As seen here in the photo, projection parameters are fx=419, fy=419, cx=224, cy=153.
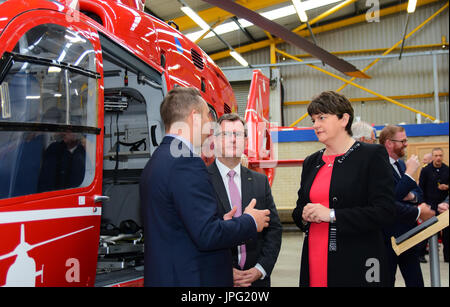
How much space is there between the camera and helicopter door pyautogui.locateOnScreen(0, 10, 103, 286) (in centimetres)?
183

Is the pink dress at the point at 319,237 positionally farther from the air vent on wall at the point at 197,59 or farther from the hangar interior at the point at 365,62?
the hangar interior at the point at 365,62

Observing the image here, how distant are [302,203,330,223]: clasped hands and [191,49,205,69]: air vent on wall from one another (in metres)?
2.66

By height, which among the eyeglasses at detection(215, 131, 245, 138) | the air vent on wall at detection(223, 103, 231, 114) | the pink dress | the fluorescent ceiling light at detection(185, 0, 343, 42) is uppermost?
the fluorescent ceiling light at detection(185, 0, 343, 42)

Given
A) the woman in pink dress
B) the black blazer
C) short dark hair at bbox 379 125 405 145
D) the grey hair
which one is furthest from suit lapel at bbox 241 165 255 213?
short dark hair at bbox 379 125 405 145

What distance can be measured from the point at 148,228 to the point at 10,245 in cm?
59

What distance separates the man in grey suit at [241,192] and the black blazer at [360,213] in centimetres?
47

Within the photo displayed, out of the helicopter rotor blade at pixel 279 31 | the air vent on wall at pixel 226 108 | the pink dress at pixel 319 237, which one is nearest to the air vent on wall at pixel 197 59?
the air vent on wall at pixel 226 108

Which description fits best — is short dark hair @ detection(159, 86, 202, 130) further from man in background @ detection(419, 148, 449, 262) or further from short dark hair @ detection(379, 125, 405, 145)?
man in background @ detection(419, 148, 449, 262)

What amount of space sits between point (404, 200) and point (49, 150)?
8.02ft

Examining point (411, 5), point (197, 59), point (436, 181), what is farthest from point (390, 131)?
point (411, 5)

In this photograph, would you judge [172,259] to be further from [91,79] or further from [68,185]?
[91,79]

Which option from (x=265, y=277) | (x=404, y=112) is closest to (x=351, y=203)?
(x=265, y=277)

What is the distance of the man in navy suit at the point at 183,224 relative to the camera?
165 cm

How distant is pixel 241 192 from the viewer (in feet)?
8.18
